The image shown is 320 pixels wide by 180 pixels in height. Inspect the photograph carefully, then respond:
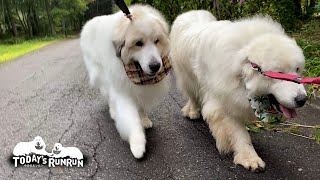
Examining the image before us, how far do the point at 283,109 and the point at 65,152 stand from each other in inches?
83.5

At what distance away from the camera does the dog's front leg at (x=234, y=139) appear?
10.7 feet

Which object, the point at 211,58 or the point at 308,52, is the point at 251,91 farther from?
the point at 308,52

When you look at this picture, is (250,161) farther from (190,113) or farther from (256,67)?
(190,113)

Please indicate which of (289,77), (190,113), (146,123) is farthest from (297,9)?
(289,77)

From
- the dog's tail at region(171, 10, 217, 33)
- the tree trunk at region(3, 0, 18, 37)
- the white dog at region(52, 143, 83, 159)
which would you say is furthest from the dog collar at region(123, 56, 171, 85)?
the tree trunk at region(3, 0, 18, 37)

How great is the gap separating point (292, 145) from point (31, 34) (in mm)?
41315

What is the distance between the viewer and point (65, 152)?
382 centimetres

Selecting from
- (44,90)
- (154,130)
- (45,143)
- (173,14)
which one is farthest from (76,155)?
(173,14)

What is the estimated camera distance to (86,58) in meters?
4.76

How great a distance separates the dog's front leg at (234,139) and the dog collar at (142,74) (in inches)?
23.8

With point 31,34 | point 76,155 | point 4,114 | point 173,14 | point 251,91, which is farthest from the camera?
point 31,34

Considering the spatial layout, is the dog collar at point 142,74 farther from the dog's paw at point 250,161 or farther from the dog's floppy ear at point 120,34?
the dog's paw at point 250,161

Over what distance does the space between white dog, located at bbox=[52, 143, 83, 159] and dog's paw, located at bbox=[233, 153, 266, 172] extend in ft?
4.73

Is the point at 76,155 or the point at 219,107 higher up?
the point at 219,107
